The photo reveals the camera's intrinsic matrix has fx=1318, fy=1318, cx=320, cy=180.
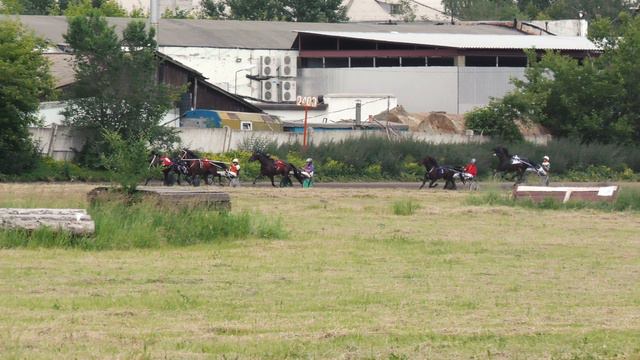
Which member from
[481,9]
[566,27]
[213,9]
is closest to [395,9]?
[481,9]

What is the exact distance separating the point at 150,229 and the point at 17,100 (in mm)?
26064

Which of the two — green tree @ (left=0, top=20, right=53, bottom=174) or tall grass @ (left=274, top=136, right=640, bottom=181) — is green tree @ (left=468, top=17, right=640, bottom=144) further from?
green tree @ (left=0, top=20, right=53, bottom=174)

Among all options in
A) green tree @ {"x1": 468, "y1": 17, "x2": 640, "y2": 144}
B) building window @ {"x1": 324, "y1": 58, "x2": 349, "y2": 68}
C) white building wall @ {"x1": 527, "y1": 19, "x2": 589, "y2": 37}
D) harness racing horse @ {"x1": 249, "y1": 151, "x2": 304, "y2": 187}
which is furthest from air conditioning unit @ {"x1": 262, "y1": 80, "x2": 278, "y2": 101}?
harness racing horse @ {"x1": 249, "y1": 151, "x2": 304, "y2": 187}

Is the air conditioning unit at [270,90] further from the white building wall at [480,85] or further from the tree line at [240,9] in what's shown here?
the tree line at [240,9]

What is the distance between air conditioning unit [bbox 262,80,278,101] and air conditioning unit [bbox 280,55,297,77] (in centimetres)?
108

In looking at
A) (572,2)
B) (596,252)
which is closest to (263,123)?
(596,252)

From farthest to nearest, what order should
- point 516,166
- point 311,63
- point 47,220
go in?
point 311,63, point 516,166, point 47,220

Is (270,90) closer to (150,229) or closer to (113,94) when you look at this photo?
(113,94)

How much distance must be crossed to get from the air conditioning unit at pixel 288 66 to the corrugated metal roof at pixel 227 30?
1622mm

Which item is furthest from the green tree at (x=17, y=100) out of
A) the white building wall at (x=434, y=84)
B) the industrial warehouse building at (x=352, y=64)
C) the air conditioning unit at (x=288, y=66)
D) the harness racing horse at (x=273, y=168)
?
the air conditioning unit at (x=288, y=66)

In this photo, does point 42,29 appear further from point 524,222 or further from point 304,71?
point 524,222

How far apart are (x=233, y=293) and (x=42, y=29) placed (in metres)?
65.0

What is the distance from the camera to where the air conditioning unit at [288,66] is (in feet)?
256

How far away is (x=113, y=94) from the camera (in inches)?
1937
